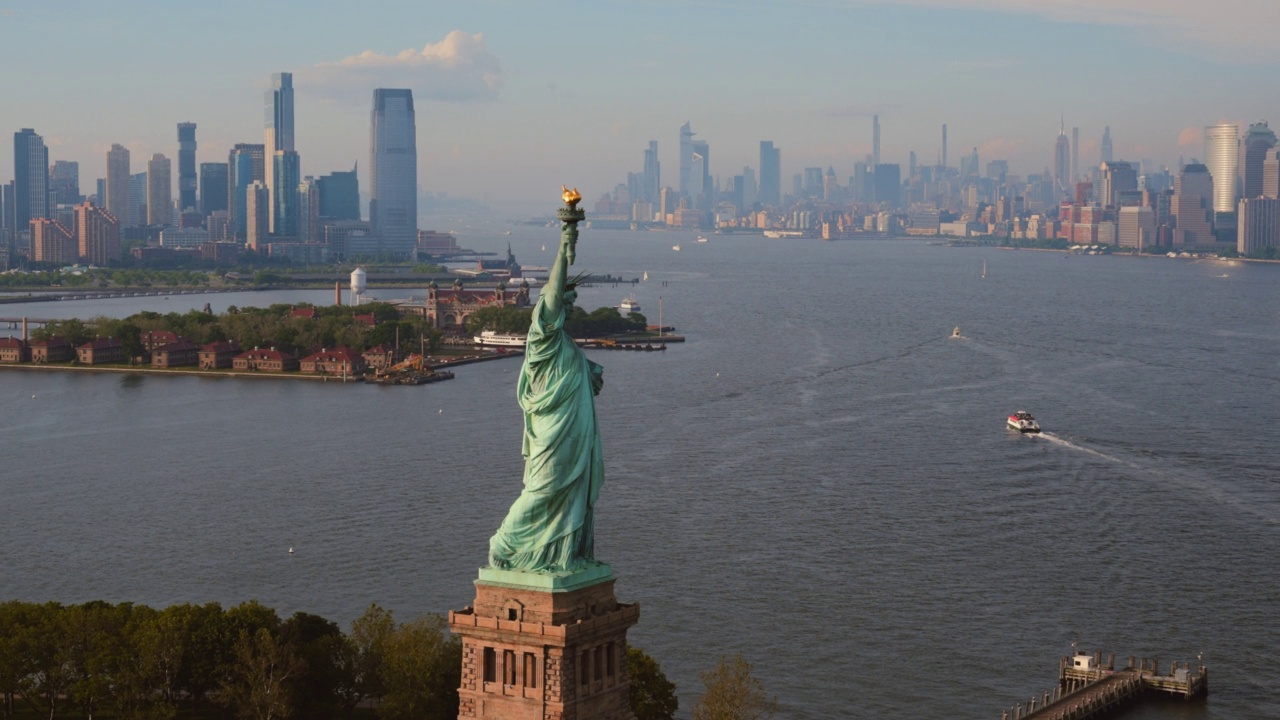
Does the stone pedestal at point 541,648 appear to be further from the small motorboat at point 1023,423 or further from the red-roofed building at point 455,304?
the red-roofed building at point 455,304

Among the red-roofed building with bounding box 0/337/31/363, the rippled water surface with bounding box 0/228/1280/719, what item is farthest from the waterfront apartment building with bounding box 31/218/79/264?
the rippled water surface with bounding box 0/228/1280/719

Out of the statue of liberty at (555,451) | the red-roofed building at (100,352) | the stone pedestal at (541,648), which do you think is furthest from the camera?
the red-roofed building at (100,352)

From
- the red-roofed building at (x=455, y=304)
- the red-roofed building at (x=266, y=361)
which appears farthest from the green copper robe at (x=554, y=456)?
the red-roofed building at (x=455, y=304)

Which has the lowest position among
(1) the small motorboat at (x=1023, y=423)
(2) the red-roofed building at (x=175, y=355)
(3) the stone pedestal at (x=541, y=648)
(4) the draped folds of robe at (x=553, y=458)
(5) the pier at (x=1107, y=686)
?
(5) the pier at (x=1107, y=686)

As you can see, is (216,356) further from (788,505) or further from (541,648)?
(541,648)

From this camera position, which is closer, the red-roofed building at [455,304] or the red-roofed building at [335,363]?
the red-roofed building at [335,363]

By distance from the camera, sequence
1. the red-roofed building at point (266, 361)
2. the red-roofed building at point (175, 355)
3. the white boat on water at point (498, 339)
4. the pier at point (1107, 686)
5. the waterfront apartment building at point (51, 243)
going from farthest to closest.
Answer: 1. the waterfront apartment building at point (51, 243)
2. the white boat on water at point (498, 339)
3. the red-roofed building at point (175, 355)
4. the red-roofed building at point (266, 361)
5. the pier at point (1107, 686)
